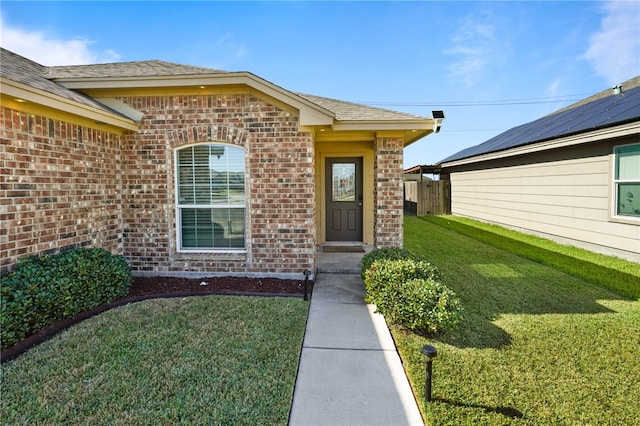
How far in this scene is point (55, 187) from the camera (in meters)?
4.55

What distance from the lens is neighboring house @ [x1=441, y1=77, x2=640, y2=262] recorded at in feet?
22.8

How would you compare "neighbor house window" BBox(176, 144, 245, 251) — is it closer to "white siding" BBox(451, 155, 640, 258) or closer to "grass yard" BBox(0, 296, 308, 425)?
"grass yard" BBox(0, 296, 308, 425)

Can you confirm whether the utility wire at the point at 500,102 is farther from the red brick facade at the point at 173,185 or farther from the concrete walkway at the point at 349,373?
the concrete walkway at the point at 349,373

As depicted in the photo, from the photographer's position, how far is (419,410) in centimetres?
262

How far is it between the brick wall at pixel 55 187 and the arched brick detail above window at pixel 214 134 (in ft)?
4.25

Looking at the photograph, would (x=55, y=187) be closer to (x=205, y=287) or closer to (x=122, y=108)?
(x=122, y=108)

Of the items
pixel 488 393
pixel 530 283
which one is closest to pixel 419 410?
pixel 488 393

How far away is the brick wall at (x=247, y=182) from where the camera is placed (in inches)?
223

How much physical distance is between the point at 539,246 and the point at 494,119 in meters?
36.2

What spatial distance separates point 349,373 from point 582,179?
858 cm

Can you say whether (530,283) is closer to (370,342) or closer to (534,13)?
(370,342)

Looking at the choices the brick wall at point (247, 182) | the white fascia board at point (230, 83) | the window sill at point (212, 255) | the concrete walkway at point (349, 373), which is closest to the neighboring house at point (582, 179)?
the white fascia board at point (230, 83)

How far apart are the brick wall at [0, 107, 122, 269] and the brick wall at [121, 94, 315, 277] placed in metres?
0.37

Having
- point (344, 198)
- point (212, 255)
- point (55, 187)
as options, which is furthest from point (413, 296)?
point (55, 187)
